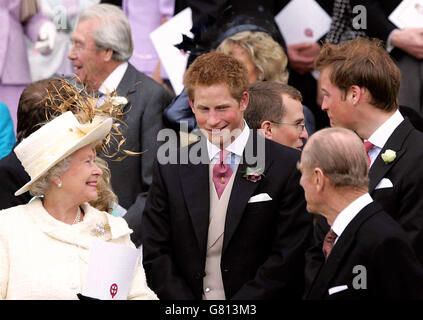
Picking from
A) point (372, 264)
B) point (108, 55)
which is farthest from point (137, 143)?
point (372, 264)

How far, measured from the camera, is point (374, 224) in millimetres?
4090

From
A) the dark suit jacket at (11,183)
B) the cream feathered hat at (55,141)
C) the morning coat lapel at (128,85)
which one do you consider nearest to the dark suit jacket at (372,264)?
the cream feathered hat at (55,141)

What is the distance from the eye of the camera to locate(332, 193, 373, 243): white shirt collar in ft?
13.8

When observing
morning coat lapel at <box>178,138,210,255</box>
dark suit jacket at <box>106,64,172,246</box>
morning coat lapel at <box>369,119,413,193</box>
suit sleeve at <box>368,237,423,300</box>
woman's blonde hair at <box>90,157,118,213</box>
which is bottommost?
dark suit jacket at <box>106,64,172,246</box>

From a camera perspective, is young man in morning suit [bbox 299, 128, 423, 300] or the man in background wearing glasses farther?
the man in background wearing glasses

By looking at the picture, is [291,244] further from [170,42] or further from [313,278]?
[170,42]

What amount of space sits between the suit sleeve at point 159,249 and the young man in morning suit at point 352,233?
3.05 feet

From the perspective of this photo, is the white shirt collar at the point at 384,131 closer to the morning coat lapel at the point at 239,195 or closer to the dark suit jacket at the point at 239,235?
the dark suit jacket at the point at 239,235

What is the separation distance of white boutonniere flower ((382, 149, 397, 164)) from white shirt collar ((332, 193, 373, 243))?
653mm

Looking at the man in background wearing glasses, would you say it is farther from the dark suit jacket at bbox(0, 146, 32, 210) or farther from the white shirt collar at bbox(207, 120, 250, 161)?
the dark suit jacket at bbox(0, 146, 32, 210)

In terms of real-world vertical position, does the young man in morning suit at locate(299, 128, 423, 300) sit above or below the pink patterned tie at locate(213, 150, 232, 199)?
above

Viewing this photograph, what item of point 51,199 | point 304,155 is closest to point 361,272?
point 304,155

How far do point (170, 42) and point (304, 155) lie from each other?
345 cm

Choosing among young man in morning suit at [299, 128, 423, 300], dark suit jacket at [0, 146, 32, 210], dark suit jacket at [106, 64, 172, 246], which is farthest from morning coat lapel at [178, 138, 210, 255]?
dark suit jacket at [106, 64, 172, 246]
